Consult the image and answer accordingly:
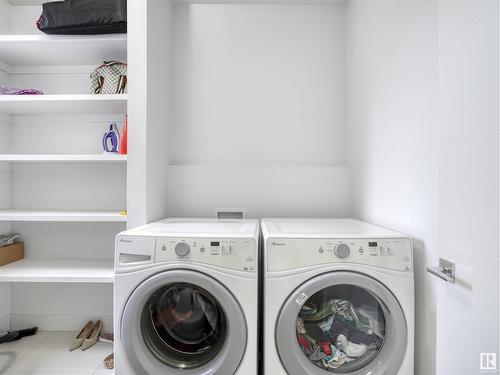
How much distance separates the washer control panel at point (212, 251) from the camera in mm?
1330

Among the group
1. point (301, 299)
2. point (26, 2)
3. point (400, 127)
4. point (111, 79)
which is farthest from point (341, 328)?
point (26, 2)

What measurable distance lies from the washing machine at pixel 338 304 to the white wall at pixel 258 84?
3.29 ft

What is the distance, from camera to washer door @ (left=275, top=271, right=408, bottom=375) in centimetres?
128

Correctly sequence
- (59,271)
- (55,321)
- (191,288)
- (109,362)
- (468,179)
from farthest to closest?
(55,321) → (59,271) → (109,362) → (191,288) → (468,179)

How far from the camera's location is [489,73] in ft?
2.64

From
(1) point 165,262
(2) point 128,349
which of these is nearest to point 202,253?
(1) point 165,262

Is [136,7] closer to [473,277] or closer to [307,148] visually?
[307,148]

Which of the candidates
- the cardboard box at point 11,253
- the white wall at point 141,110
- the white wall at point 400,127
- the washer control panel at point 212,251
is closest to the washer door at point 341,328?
the white wall at point 400,127

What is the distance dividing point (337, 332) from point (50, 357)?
1723 mm

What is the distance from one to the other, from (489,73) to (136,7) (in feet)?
5.80

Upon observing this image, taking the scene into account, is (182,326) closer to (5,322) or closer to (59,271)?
(59,271)

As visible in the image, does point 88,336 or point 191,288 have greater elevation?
point 191,288

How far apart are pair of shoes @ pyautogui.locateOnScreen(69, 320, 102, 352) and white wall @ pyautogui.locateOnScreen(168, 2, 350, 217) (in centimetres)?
129

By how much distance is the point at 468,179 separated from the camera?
0.90 metres
